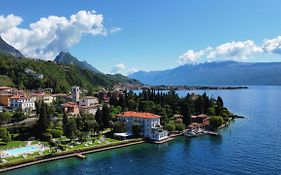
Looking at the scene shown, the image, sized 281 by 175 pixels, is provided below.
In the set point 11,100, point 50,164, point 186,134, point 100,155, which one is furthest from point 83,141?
point 11,100

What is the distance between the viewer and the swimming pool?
5346 cm

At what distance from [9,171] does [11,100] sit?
135 feet

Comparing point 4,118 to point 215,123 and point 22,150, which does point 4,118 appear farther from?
point 215,123

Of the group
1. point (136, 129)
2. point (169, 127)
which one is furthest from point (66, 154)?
point (169, 127)

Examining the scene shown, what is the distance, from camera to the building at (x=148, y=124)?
6906 centimetres

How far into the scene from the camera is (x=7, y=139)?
60.1 metres

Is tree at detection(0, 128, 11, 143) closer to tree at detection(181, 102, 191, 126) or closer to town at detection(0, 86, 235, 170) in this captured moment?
town at detection(0, 86, 235, 170)

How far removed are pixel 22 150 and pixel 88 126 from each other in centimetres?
1609

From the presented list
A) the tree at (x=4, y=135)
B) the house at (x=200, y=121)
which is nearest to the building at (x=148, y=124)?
the house at (x=200, y=121)

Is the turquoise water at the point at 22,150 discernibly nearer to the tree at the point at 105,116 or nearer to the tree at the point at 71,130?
the tree at the point at 71,130

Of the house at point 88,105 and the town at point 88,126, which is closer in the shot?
the town at point 88,126

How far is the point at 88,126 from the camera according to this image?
6925cm

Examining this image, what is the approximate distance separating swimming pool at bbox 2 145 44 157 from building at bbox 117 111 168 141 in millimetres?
19767

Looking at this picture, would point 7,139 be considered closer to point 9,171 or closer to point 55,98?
point 9,171
